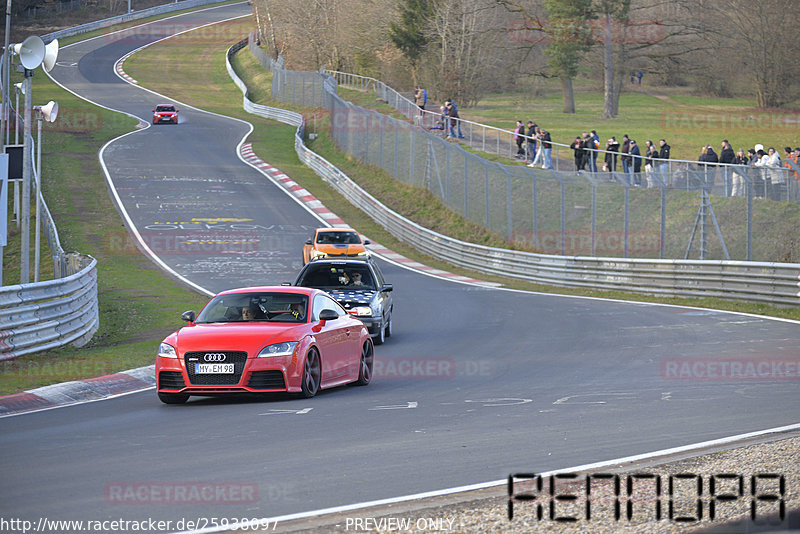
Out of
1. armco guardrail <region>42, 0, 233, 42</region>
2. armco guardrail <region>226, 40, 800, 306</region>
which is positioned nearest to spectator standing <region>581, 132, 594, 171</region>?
armco guardrail <region>226, 40, 800, 306</region>

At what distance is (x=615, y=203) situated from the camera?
34.5 metres

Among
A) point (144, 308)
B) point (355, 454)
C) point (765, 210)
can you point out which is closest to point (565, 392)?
point (355, 454)

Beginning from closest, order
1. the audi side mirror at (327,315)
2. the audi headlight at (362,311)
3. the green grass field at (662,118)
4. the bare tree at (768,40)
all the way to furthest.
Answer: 1. the audi side mirror at (327,315)
2. the audi headlight at (362,311)
3. the green grass field at (662,118)
4. the bare tree at (768,40)

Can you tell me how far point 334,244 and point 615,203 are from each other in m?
9.74

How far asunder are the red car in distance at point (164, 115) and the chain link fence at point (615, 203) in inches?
1007

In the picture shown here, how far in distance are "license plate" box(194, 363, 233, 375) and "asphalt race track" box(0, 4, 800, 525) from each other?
0.45 metres

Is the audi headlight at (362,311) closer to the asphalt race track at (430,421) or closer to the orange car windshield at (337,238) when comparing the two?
the asphalt race track at (430,421)

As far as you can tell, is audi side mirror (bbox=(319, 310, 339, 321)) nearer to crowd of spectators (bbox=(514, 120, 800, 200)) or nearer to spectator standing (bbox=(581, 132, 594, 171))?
crowd of spectators (bbox=(514, 120, 800, 200))

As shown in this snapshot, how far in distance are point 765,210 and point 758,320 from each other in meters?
6.54

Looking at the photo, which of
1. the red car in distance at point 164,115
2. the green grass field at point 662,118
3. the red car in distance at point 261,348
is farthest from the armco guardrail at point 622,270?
the red car in distance at point 164,115

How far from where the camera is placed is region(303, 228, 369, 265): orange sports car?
100ft

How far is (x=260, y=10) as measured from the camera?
336 ft

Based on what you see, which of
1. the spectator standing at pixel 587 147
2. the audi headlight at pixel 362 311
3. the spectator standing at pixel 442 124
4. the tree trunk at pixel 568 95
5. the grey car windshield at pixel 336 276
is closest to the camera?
the audi headlight at pixel 362 311

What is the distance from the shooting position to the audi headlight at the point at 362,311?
18.0 meters
